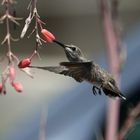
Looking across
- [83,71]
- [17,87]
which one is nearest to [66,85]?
[17,87]

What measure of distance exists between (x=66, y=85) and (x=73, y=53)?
7.27 meters

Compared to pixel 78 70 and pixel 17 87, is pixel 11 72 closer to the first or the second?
pixel 17 87

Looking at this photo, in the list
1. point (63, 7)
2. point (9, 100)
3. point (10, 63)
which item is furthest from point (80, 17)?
point (10, 63)

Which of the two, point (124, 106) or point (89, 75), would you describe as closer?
point (89, 75)

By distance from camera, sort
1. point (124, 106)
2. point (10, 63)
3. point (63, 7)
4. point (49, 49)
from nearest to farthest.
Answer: point (10, 63), point (124, 106), point (49, 49), point (63, 7)

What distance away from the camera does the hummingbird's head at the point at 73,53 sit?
1959mm

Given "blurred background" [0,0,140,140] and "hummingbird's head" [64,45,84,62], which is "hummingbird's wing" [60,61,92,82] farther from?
"blurred background" [0,0,140,140]

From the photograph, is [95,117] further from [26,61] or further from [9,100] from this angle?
[9,100]

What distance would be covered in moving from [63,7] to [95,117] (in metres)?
8.82

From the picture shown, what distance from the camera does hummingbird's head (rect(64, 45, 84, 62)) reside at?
77.1 inches

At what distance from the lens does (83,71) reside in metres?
2.04

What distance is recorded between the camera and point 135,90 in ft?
15.2

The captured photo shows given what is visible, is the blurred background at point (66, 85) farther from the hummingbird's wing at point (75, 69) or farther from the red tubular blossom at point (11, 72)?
the hummingbird's wing at point (75, 69)

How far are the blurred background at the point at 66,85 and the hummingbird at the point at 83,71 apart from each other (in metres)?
0.42
